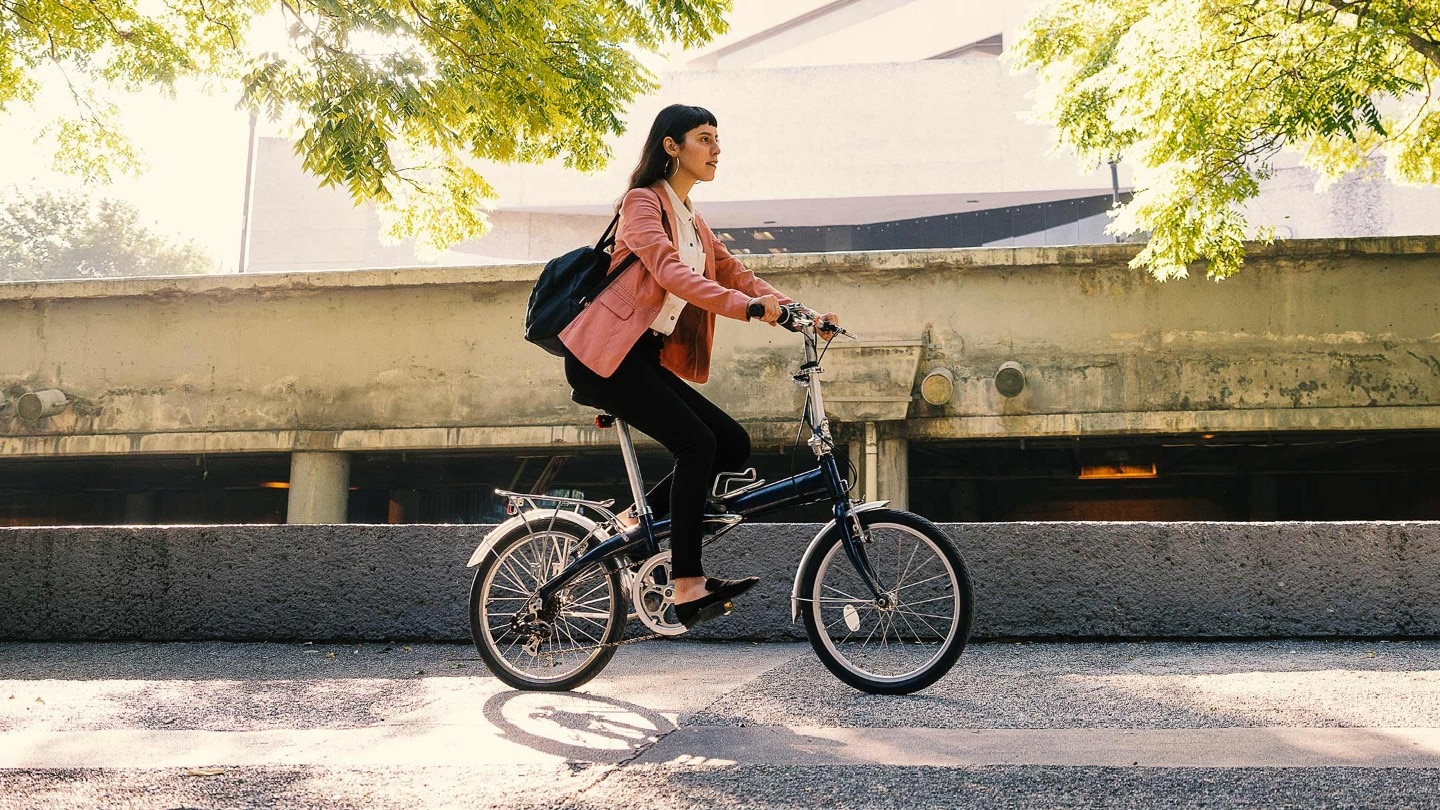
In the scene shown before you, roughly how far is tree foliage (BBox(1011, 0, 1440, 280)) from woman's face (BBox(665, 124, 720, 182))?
9176mm

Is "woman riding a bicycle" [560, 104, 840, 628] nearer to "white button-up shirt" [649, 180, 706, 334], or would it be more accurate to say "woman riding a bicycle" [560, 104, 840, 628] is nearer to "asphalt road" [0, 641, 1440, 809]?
"white button-up shirt" [649, 180, 706, 334]

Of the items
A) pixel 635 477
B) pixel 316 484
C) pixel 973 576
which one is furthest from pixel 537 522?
pixel 316 484

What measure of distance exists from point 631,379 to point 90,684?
2.95 meters

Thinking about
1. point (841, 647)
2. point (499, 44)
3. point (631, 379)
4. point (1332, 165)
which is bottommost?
point (841, 647)

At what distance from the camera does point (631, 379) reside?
413cm

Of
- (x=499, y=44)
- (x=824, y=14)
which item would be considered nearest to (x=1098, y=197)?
(x=824, y=14)

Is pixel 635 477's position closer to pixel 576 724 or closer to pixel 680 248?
pixel 680 248

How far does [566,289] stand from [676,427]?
0.65m

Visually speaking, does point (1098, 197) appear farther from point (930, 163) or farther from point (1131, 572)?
point (1131, 572)

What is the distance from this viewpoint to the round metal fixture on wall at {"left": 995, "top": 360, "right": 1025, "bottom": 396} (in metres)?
15.3

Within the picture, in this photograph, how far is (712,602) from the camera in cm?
400

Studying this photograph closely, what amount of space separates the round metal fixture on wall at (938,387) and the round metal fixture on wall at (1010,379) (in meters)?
0.66

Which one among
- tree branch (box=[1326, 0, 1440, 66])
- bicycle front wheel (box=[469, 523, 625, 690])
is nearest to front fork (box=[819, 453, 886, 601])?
bicycle front wheel (box=[469, 523, 625, 690])

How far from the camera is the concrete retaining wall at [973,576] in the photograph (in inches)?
237
